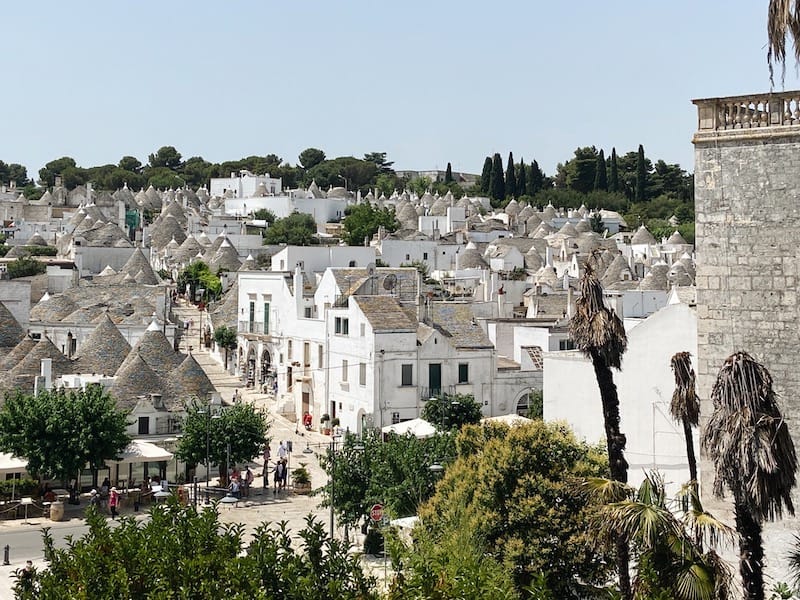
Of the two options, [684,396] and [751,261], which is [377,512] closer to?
[684,396]

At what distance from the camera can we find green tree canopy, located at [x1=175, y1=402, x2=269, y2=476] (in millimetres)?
28406

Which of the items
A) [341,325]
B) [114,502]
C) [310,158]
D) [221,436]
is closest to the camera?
[114,502]

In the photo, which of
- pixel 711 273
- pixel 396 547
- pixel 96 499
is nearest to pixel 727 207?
pixel 711 273

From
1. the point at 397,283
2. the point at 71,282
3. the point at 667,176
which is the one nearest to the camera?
the point at 397,283

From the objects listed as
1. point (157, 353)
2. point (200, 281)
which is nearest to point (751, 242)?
point (157, 353)

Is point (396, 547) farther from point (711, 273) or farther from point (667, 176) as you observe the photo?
point (667, 176)

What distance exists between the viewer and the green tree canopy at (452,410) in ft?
109

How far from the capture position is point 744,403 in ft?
34.9

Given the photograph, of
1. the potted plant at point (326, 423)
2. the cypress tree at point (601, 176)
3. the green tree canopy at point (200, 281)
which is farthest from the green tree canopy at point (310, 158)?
the potted plant at point (326, 423)

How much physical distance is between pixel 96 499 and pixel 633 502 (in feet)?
57.9

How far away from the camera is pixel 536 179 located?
410 feet

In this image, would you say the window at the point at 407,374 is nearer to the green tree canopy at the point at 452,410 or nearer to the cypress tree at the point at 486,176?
the green tree canopy at the point at 452,410

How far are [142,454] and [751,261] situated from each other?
61.5 ft

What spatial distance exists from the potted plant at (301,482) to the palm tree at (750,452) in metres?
19.1
